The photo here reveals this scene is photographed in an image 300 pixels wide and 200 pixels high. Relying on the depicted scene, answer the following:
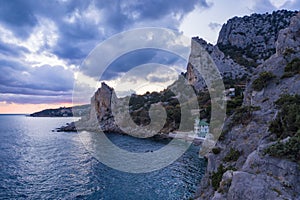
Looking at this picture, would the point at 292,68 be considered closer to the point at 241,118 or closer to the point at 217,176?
the point at 241,118

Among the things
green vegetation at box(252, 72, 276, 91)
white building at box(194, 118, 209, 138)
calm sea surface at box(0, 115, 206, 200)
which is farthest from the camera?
white building at box(194, 118, 209, 138)

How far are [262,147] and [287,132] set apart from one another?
2175 millimetres

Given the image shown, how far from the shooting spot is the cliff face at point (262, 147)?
9414mm

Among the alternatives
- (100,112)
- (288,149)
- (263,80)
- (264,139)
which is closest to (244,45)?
(100,112)

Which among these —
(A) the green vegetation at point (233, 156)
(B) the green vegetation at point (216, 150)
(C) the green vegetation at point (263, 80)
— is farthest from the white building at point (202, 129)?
(A) the green vegetation at point (233, 156)

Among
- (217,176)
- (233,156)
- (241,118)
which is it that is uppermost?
(241,118)

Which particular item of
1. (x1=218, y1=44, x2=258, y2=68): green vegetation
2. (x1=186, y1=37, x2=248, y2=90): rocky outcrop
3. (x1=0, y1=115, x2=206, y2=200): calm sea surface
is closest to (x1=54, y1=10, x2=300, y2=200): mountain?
(x1=0, y1=115, x2=206, y2=200): calm sea surface

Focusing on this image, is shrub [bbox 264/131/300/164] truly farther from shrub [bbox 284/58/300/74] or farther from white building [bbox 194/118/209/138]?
white building [bbox 194/118/209/138]

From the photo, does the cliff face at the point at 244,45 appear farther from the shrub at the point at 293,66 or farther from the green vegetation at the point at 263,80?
the green vegetation at the point at 263,80

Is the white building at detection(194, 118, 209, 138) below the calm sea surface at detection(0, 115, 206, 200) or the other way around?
the other way around

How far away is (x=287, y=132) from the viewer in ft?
40.2

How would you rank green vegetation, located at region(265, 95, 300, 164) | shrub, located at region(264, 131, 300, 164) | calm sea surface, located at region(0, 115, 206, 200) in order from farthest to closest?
calm sea surface, located at region(0, 115, 206, 200)
green vegetation, located at region(265, 95, 300, 164)
shrub, located at region(264, 131, 300, 164)

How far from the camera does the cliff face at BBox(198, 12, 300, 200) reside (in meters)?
9.41

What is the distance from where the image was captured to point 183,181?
31.0 metres
